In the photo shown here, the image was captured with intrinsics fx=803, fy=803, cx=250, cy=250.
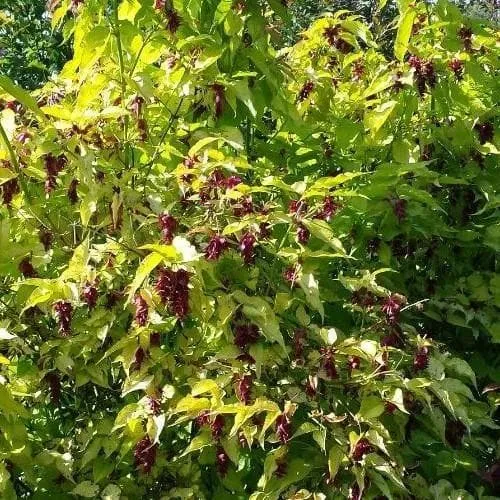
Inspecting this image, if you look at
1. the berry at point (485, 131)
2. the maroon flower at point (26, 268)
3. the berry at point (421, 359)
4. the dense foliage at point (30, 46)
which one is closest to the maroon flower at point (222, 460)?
the berry at point (421, 359)

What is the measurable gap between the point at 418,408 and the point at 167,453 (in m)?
0.66

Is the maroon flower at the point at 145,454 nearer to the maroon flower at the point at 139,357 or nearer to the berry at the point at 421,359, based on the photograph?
the maroon flower at the point at 139,357

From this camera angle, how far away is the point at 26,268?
1847 mm

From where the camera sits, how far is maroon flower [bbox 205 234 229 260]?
66.6 inches

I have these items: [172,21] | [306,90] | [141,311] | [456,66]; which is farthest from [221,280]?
[456,66]

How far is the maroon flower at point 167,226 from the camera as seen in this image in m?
1.70

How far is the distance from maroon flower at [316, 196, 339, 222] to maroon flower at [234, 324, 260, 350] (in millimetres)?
317

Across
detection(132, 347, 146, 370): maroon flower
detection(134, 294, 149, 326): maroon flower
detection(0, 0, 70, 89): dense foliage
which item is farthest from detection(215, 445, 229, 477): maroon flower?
detection(0, 0, 70, 89): dense foliage

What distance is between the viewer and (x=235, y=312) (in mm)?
1791

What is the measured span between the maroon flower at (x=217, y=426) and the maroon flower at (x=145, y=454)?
0.45ft

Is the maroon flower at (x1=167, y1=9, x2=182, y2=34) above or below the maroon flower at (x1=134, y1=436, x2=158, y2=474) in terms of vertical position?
above

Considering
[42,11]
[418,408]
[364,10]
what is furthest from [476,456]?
[364,10]

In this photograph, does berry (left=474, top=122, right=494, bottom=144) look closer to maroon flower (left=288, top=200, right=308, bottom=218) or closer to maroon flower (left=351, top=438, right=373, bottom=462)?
maroon flower (left=288, top=200, right=308, bottom=218)

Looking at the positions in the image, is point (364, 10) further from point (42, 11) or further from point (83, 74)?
point (83, 74)
